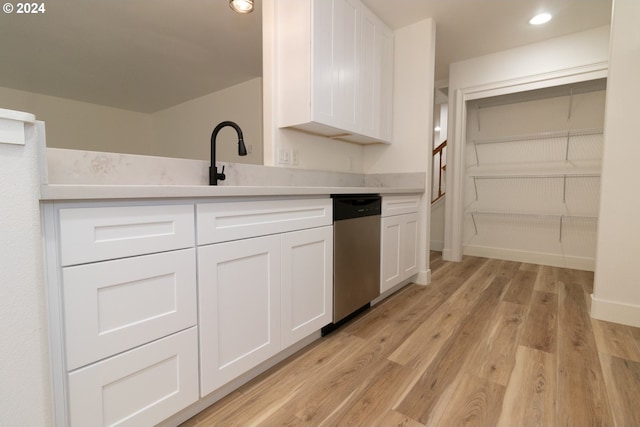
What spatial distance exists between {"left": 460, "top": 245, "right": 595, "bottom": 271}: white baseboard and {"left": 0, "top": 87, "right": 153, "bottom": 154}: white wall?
6.06 metres

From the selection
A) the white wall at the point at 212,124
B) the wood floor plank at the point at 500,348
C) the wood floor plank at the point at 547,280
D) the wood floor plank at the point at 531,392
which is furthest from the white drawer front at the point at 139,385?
the white wall at the point at 212,124

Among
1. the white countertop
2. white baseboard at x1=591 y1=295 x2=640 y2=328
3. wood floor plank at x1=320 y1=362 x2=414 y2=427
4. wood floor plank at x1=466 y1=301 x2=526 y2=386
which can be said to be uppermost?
the white countertop

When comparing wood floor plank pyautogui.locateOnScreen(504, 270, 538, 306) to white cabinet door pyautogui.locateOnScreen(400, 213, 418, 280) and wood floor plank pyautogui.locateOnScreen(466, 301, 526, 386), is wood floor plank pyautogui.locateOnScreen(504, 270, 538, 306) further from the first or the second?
white cabinet door pyautogui.locateOnScreen(400, 213, 418, 280)

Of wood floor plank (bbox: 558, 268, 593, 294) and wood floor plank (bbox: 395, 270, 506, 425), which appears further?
wood floor plank (bbox: 558, 268, 593, 294)

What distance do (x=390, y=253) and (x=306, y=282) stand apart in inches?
36.9

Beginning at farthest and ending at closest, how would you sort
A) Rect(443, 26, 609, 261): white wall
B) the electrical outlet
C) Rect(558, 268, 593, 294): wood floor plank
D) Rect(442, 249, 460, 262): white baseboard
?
Rect(442, 249, 460, 262): white baseboard → Rect(443, 26, 609, 261): white wall → Rect(558, 268, 593, 294): wood floor plank → the electrical outlet

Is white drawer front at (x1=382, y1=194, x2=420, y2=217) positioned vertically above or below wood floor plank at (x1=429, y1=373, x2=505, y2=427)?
above

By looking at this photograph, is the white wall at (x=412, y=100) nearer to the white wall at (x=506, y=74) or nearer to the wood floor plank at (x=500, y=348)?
the white wall at (x=506, y=74)

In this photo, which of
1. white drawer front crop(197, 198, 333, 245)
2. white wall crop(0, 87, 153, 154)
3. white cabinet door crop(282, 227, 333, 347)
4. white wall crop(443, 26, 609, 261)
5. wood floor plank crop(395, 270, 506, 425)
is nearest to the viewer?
white drawer front crop(197, 198, 333, 245)

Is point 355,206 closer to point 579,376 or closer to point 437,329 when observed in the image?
point 437,329

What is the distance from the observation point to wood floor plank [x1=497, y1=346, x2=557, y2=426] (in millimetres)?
1092

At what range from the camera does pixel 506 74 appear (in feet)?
10.2

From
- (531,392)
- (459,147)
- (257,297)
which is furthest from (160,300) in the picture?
(459,147)

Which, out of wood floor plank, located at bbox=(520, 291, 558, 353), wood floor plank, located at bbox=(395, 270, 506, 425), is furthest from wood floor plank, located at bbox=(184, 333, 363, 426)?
wood floor plank, located at bbox=(520, 291, 558, 353)
